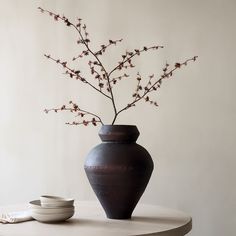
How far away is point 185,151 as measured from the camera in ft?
8.14

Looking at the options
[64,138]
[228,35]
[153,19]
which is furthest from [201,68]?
[64,138]

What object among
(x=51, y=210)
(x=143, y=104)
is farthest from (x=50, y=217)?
(x=143, y=104)

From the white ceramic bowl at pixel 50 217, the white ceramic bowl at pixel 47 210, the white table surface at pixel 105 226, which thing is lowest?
the white table surface at pixel 105 226

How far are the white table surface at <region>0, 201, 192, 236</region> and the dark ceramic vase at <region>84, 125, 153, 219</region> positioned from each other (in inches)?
2.7

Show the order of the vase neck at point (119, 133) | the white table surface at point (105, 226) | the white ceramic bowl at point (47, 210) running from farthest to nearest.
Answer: the vase neck at point (119, 133)
the white ceramic bowl at point (47, 210)
the white table surface at point (105, 226)

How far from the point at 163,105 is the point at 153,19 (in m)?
0.51

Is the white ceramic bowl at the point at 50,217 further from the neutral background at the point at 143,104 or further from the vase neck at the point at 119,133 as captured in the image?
the neutral background at the point at 143,104

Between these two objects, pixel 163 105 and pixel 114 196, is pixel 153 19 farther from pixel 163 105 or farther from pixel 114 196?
pixel 114 196

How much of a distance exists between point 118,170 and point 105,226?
0.20 m

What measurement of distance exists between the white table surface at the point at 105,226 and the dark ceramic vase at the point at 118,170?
0.07m

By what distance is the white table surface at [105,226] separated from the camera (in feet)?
4.56

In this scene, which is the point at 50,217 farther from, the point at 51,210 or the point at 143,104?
the point at 143,104

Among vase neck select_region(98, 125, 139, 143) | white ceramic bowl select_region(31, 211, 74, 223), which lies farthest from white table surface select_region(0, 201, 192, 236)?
vase neck select_region(98, 125, 139, 143)

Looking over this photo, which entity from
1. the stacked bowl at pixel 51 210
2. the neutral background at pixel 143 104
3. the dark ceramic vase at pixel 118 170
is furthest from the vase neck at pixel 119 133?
the neutral background at pixel 143 104
